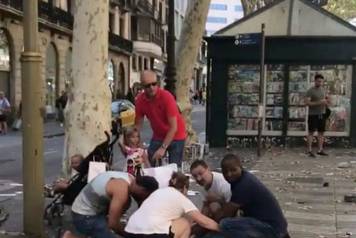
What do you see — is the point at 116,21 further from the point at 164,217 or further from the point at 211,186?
the point at 164,217

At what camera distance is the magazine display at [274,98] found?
54.6ft

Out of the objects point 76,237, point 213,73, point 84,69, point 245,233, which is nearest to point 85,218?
point 76,237

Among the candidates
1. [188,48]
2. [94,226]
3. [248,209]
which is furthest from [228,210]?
[188,48]

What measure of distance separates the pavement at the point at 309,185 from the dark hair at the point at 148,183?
6.19ft

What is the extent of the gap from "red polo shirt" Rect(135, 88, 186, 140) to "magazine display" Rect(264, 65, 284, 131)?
887 cm

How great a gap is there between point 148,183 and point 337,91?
11677mm

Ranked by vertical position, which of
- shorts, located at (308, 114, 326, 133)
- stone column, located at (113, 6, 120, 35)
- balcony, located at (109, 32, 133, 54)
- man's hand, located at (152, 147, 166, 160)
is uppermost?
stone column, located at (113, 6, 120, 35)

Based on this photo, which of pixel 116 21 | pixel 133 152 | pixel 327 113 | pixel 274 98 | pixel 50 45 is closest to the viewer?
pixel 133 152

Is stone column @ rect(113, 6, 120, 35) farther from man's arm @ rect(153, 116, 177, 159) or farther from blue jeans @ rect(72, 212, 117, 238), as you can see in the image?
blue jeans @ rect(72, 212, 117, 238)

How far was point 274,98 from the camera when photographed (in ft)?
55.1

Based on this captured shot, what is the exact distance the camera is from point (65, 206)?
720 cm

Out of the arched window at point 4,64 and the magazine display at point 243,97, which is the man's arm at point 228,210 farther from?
the arched window at point 4,64

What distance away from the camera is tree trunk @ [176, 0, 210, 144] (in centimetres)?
1600

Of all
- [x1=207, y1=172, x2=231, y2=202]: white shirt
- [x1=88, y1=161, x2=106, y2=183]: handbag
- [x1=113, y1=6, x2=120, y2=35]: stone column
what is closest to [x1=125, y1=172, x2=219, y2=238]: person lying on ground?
[x1=207, y1=172, x2=231, y2=202]: white shirt
